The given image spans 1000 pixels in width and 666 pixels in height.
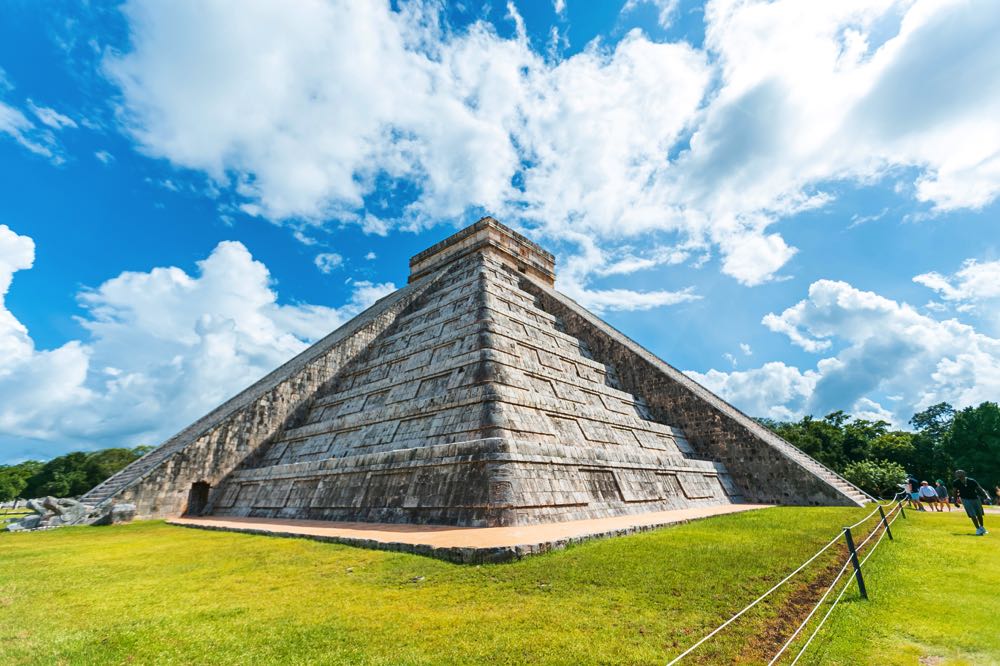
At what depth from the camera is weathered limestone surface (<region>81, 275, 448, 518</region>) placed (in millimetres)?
11648

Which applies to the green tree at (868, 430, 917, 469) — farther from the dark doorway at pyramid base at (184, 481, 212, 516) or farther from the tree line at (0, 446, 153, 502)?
the tree line at (0, 446, 153, 502)

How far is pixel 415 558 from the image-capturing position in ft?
18.0

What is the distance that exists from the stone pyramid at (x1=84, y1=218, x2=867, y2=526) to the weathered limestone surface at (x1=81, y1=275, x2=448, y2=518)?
0.14 ft

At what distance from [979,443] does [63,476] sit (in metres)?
61.3

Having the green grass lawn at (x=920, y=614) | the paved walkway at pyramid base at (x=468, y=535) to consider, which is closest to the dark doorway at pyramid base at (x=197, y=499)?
the paved walkway at pyramid base at (x=468, y=535)

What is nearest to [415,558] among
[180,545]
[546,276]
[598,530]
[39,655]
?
[598,530]

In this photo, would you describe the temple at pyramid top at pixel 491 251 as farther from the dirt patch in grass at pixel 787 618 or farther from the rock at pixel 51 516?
the dirt patch in grass at pixel 787 618

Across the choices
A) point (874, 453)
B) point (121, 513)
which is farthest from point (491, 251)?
point (874, 453)

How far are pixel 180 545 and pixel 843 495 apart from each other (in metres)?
13.8

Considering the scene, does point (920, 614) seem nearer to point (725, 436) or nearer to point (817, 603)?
point (817, 603)

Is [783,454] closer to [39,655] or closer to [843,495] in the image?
[843,495]

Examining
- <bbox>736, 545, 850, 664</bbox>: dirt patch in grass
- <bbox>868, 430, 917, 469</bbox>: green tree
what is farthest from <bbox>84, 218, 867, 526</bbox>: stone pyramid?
<bbox>868, 430, 917, 469</bbox>: green tree

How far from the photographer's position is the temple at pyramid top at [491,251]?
20531mm

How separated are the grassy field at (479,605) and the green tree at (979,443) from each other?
2840cm
